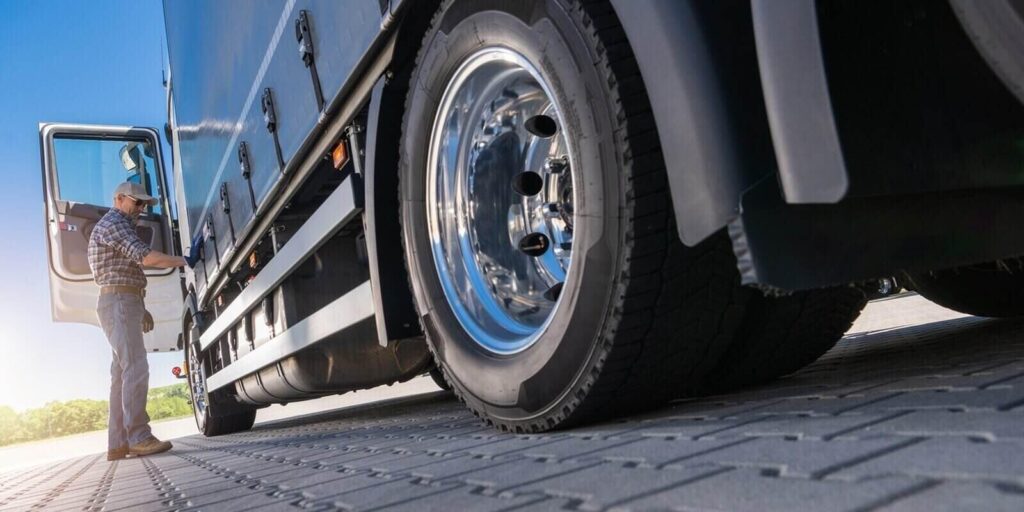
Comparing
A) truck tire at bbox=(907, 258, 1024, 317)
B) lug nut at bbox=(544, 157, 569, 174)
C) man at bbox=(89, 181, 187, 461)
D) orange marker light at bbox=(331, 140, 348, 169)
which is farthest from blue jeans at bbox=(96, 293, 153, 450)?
truck tire at bbox=(907, 258, 1024, 317)

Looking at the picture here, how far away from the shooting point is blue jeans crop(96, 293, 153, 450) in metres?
5.49

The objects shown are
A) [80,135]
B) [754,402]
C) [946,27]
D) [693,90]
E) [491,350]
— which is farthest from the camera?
[80,135]

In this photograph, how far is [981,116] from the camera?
1.36 m

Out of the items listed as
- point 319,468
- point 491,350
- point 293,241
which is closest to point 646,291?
point 491,350

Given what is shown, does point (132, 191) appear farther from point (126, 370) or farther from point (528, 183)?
point (528, 183)

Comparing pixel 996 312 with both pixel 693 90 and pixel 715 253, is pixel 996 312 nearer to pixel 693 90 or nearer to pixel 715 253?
pixel 715 253

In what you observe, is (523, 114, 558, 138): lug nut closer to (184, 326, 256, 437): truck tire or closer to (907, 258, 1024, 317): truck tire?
(907, 258, 1024, 317): truck tire

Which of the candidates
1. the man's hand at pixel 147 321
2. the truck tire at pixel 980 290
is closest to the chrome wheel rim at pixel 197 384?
the man's hand at pixel 147 321

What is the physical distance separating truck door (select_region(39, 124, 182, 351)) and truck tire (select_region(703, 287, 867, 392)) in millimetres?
7179

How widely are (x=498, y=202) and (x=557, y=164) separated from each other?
0.81 feet

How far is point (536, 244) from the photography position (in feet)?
7.64

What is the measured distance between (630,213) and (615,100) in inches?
9.2

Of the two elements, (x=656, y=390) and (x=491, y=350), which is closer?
(x=656, y=390)

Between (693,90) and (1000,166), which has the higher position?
(693,90)
